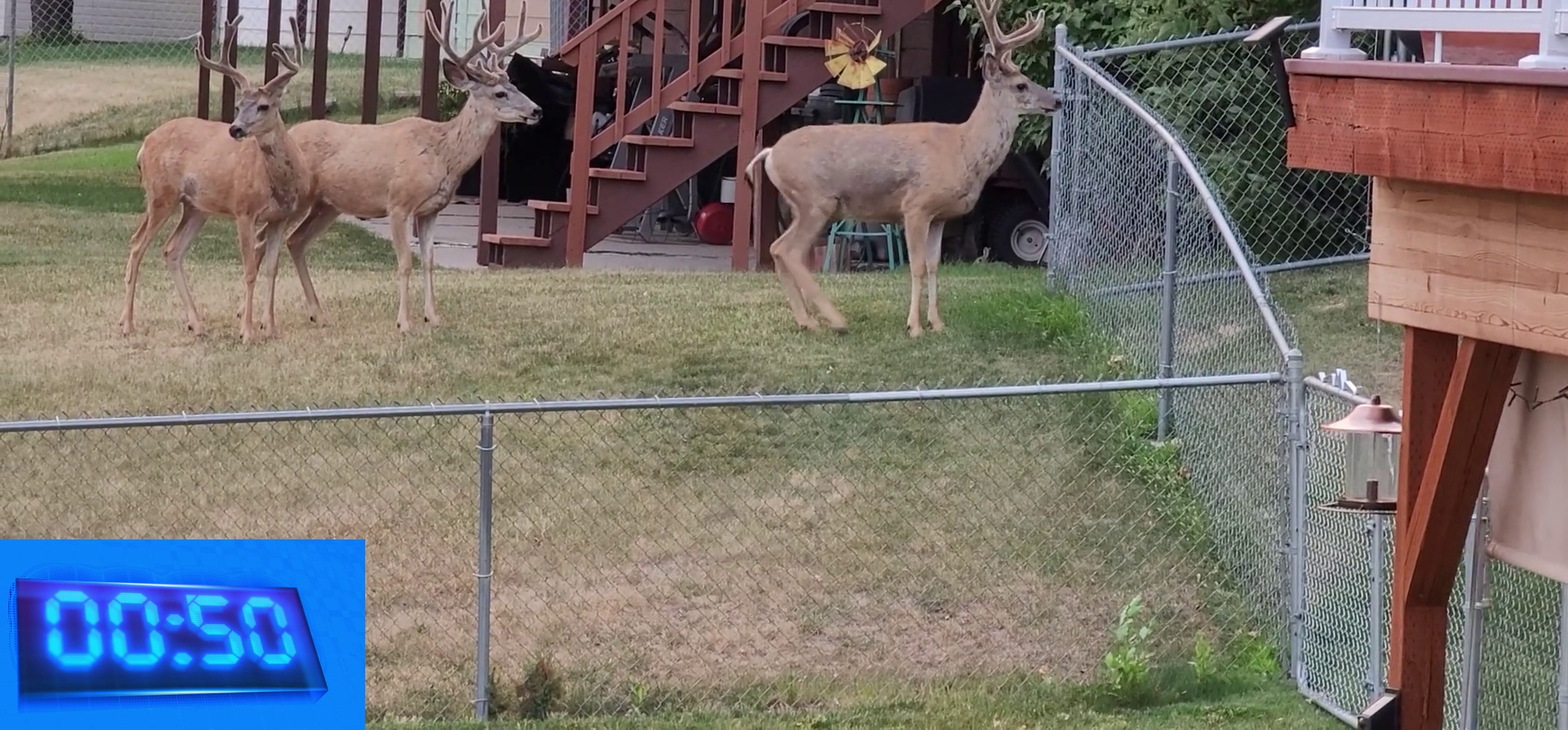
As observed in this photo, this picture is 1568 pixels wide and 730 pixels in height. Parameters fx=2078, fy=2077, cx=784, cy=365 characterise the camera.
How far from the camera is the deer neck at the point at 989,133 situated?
40.4ft

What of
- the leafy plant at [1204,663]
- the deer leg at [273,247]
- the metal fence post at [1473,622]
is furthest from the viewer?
the deer leg at [273,247]

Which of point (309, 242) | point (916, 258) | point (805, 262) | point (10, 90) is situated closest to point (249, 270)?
point (309, 242)

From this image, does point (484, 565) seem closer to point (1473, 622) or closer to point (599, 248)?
point (1473, 622)

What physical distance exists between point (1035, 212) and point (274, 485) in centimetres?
836

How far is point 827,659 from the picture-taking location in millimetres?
7973

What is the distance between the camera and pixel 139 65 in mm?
29938

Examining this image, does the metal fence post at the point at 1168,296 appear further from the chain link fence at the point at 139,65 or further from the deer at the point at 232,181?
the chain link fence at the point at 139,65

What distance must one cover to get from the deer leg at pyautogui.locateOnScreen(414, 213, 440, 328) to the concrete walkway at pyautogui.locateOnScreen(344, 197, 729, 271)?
8.21ft

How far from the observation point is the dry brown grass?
816cm

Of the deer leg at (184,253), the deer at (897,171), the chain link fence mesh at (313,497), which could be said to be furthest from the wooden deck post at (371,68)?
the chain link fence mesh at (313,497)

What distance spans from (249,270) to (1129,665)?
6499 millimetres

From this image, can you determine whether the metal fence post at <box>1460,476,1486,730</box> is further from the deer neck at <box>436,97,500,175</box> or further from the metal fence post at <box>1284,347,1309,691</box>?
the deer neck at <box>436,97,500,175</box>

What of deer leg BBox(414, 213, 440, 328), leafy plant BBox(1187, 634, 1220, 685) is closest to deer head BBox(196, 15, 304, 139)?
deer leg BBox(414, 213, 440, 328)

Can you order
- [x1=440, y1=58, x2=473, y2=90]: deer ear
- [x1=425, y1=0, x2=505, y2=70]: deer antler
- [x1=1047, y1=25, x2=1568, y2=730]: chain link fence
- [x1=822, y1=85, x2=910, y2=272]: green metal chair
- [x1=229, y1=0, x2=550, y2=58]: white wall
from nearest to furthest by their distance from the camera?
[x1=1047, y1=25, x2=1568, y2=730]: chain link fence < [x1=425, y1=0, x2=505, y2=70]: deer antler < [x1=440, y1=58, x2=473, y2=90]: deer ear < [x1=822, y1=85, x2=910, y2=272]: green metal chair < [x1=229, y1=0, x2=550, y2=58]: white wall
